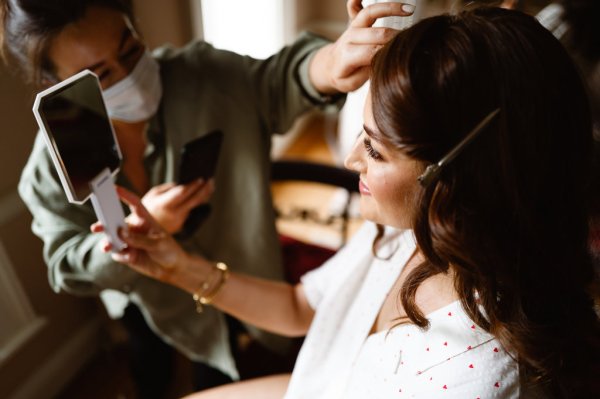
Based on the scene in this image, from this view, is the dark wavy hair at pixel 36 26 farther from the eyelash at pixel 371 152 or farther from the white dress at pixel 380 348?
the white dress at pixel 380 348

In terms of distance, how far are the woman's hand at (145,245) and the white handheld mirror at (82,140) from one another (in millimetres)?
50

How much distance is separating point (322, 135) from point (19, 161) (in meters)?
2.50

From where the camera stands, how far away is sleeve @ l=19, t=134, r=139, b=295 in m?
0.71

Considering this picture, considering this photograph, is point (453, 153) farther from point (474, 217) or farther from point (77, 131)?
point (77, 131)

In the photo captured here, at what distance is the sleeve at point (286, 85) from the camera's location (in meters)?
0.73

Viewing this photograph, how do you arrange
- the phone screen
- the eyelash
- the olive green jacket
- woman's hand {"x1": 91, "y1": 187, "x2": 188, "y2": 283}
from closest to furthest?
the phone screen → the eyelash → woman's hand {"x1": 91, "y1": 187, "x2": 188, "y2": 283} → the olive green jacket

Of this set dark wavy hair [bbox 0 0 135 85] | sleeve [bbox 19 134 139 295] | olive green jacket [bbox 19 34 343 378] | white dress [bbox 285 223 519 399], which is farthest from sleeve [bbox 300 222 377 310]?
dark wavy hair [bbox 0 0 135 85]

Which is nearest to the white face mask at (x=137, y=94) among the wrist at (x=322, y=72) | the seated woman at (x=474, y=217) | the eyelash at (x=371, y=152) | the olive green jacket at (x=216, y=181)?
the olive green jacket at (x=216, y=181)

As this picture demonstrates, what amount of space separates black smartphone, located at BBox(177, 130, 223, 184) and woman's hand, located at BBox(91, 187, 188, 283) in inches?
4.1

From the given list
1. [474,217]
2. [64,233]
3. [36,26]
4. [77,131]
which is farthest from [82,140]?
[474,217]

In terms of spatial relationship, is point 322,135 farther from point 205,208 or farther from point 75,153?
point 75,153

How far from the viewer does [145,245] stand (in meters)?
0.67

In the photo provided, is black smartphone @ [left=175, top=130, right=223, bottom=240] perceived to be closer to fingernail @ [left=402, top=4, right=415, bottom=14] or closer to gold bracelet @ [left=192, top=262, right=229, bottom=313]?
gold bracelet @ [left=192, top=262, right=229, bottom=313]

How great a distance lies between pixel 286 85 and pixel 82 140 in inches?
16.0
